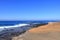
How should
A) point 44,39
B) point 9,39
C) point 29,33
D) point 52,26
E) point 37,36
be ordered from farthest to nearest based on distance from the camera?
point 9,39 → point 52,26 → point 29,33 → point 37,36 → point 44,39

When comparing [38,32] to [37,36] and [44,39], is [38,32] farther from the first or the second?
[44,39]

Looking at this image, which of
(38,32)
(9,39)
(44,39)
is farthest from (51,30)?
(9,39)

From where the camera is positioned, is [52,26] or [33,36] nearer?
[33,36]

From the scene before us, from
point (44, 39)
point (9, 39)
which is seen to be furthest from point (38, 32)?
point (9, 39)

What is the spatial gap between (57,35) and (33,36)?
0.98 meters

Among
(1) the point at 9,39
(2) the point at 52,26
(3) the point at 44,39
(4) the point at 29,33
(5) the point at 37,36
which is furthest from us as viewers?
(1) the point at 9,39

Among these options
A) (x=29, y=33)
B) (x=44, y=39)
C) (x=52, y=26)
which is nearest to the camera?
(x=44, y=39)

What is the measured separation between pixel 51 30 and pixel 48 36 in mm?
739

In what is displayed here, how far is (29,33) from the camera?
7.53m

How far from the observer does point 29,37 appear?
279 inches

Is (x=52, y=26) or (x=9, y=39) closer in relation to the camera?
(x=52, y=26)

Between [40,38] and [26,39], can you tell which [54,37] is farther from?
[26,39]

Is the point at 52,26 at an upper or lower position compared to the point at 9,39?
upper

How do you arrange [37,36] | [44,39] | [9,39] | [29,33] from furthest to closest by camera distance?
[9,39], [29,33], [37,36], [44,39]
